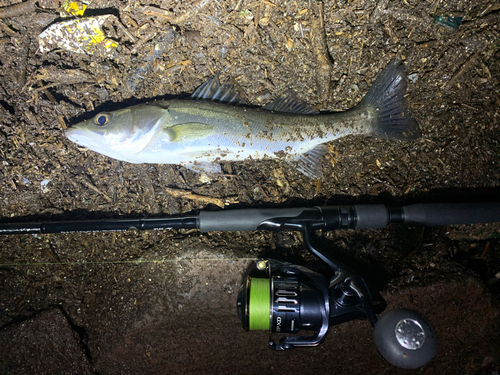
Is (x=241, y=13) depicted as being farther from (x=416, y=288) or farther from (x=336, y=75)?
(x=416, y=288)

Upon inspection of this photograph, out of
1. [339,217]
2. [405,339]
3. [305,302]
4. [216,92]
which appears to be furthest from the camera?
[216,92]

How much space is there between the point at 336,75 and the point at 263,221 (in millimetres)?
1759

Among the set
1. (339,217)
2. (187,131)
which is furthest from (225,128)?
(339,217)

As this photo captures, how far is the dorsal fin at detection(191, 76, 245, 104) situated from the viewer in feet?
9.71

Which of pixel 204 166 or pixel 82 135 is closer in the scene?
pixel 82 135

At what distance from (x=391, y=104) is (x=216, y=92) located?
5.81ft

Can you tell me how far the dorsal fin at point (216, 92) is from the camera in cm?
296

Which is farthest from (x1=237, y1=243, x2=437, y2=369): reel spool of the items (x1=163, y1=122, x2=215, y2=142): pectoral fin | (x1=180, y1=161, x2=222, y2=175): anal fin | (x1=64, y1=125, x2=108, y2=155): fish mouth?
(x1=64, y1=125, x2=108, y2=155): fish mouth

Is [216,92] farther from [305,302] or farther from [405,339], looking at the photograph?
[405,339]

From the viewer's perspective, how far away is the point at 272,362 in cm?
279

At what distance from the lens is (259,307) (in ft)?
7.35

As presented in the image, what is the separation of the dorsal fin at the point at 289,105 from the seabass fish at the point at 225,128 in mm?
69

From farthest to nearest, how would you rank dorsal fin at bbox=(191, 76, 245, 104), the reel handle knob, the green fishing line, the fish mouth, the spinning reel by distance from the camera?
dorsal fin at bbox=(191, 76, 245, 104)
the fish mouth
the green fishing line
the spinning reel
the reel handle knob

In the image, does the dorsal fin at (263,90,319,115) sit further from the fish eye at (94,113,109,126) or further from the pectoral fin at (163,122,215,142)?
the fish eye at (94,113,109,126)
